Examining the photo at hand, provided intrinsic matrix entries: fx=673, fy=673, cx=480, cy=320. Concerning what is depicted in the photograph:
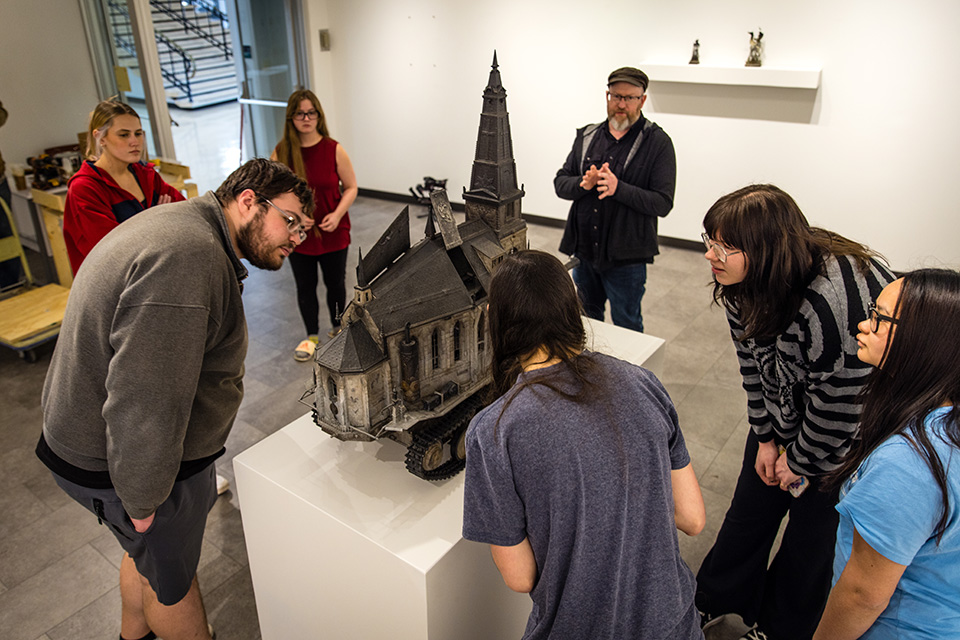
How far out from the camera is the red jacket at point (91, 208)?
10.5 feet

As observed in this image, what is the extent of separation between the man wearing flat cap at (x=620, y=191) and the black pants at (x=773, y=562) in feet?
4.88

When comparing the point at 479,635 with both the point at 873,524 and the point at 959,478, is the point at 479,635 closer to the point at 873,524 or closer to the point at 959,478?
the point at 873,524

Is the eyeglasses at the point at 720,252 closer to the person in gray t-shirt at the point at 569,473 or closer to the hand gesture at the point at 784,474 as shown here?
the person in gray t-shirt at the point at 569,473

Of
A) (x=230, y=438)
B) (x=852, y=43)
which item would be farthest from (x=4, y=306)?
(x=852, y=43)

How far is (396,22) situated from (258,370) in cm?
529

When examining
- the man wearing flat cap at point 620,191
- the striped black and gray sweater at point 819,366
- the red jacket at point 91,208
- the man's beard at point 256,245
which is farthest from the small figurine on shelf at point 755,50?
the man's beard at point 256,245

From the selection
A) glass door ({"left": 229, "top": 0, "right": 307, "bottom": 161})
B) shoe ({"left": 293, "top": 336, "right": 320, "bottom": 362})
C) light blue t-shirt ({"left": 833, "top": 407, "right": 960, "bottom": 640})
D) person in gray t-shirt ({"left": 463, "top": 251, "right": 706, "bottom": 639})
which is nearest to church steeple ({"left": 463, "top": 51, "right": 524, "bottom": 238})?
person in gray t-shirt ({"left": 463, "top": 251, "right": 706, "bottom": 639})

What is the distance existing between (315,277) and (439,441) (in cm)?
254

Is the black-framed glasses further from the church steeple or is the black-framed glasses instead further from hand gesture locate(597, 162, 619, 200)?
hand gesture locate(597, 162, 619, 200)

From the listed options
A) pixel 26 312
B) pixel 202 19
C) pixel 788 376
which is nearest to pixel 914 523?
pixel 788 376

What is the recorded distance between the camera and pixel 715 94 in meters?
6.70

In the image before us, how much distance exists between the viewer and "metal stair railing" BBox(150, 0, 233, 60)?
14.7m

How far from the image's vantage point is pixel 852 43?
19.7ft

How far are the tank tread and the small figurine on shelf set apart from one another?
17.1 ft
